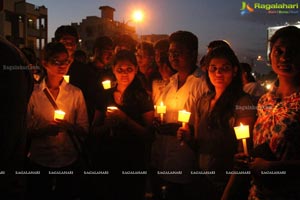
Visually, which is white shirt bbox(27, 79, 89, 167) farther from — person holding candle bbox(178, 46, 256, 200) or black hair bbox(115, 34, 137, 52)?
black hair bbox(115, 34, 137, 52)

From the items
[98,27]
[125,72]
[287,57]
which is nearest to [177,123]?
[125,72]

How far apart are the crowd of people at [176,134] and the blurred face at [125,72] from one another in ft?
0.04

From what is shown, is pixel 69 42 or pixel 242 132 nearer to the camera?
pixel 242 132

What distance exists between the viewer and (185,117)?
3.45 meters

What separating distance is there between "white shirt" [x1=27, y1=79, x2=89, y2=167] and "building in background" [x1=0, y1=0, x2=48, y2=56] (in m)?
26.0

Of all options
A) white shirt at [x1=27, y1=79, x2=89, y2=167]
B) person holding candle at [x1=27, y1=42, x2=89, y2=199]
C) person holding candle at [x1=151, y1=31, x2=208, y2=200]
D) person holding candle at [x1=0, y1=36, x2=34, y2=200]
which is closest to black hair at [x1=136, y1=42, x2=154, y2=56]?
person holding candle at [x1=151, y1=31, x2=208, y2=200]

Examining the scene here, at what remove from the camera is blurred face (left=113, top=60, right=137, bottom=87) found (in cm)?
398

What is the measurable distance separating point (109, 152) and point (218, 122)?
133 cm

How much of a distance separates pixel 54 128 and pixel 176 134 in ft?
4.44

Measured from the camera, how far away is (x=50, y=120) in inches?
152

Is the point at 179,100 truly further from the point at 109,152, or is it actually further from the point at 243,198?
the point at 243,198

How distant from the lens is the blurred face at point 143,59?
18.6 ft

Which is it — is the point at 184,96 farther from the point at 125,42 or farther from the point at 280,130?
the point at 125,42

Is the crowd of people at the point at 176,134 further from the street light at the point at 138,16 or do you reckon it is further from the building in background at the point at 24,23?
the building in background at the point at 24,23
